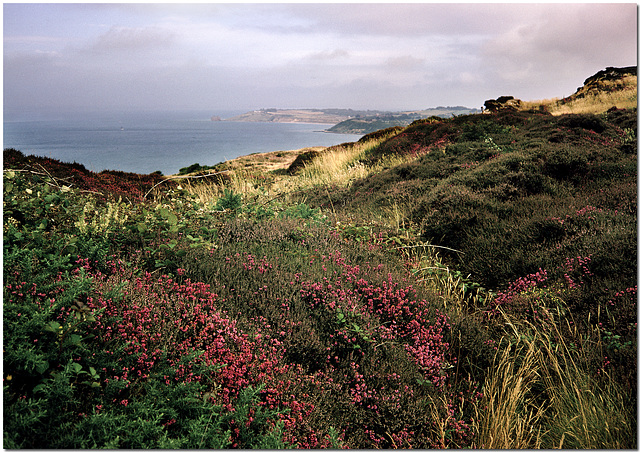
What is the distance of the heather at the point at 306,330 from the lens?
1872mm

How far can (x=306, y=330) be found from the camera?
8.77 ft

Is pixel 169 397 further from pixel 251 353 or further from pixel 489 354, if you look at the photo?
pixel 489 354

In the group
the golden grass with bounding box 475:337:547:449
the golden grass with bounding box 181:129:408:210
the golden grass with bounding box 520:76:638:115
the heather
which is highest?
the golden grass with bounding box 520:76:638:115

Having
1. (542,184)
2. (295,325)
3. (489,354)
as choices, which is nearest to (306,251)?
(295,325)

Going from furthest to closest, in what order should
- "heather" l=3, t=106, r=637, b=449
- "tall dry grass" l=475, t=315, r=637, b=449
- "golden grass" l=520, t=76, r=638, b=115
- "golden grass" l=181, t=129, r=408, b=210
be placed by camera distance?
1. "golden grass" l=520, t=76, r=638, b=115
2. "golden grass" l=181, t=129, r=408, b=210
3. "tall dry grass" l=475, t=315, r=637, b=449
4. "heather" l=3, t=106, r=637, b=449

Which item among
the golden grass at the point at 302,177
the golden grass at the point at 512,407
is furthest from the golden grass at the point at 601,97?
the golden grass at the point at 512,407

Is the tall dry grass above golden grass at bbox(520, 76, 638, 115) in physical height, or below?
below

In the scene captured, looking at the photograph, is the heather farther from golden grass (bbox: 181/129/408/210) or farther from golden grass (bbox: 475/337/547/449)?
golden grass (bbox: 181/129/408/210)

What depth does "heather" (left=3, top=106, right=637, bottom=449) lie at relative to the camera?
A: 1.87 m

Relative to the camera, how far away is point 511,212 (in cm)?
548

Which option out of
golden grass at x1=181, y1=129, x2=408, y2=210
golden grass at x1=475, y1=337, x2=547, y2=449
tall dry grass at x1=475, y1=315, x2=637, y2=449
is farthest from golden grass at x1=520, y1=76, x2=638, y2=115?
golden grass at x1=475, y1=337, x2=547, y2=449

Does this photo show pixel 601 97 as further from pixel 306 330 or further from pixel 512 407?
pixel 306 330

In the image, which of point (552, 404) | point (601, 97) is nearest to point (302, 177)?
point (552, 404)

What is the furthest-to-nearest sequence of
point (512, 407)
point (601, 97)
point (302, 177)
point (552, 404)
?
point (601, 97) < point (302, 177) < point (552, 404) < point (512, 407)
